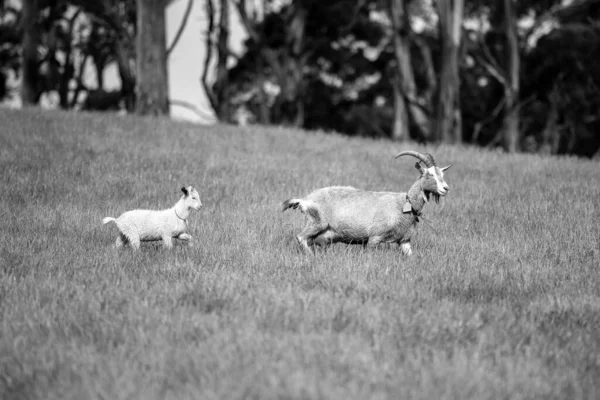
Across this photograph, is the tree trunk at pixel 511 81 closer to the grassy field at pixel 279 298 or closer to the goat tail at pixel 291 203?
the grassy field at pixel 279 298

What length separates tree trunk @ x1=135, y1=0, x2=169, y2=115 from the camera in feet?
62.0

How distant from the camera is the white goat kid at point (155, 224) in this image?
265 inches

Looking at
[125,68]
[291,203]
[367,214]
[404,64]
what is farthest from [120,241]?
[125,68]

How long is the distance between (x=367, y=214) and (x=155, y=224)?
2301 millimetres

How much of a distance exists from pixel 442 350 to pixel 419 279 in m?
1.73

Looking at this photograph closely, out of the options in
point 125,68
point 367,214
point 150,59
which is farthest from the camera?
point 125,68

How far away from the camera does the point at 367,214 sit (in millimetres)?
6914

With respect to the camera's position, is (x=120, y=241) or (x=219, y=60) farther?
→ (x=219, y=60)

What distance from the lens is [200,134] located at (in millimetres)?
15156

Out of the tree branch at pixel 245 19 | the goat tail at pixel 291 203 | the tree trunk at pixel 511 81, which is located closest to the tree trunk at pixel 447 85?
the tree trunk at pixel 511 81

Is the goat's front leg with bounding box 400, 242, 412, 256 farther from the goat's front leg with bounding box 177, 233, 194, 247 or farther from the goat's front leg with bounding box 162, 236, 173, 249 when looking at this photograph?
the goat's front leg with bounding box 162, 236, 173, 249

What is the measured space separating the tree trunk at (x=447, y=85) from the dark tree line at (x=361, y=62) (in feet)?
0.11

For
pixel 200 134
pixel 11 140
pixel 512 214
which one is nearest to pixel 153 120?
pixel 200 134

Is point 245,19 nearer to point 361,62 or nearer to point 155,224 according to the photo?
point 361,62
